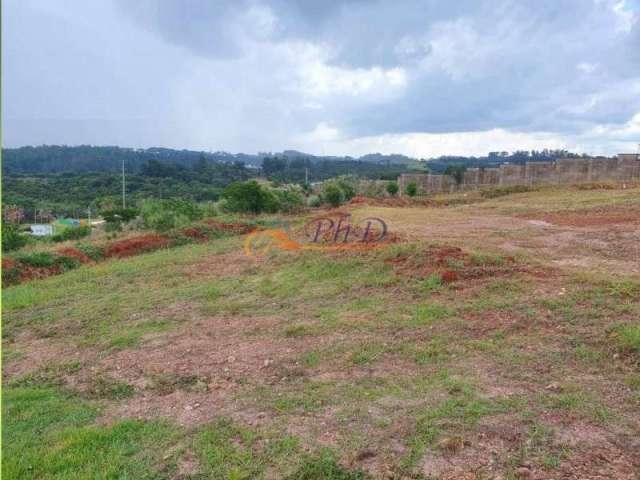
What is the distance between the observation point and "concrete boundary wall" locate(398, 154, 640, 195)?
671 inches

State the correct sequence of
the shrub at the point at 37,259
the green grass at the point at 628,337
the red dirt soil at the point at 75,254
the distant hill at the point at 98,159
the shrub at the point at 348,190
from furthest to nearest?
the distant hill at the point at 98,159, the shrub at the point at 348,190, the red dirt soil at the point at 75,254, the shrub at the point at 37,259, the green grass at the point at 628,337

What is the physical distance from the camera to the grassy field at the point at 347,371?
253 cm

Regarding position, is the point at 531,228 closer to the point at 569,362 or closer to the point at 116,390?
the point at 569,362

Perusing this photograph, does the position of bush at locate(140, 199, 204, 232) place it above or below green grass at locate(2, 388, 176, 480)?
above

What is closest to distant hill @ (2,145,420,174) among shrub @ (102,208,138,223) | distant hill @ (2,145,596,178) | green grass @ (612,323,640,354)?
distant hill @ (2,145,596,178)

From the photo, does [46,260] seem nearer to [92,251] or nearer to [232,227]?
[92,251]

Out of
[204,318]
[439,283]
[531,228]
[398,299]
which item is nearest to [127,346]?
[204,318]

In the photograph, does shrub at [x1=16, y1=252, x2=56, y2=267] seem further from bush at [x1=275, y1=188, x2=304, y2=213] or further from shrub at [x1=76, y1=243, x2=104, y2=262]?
bush at [x1=275, y1=188, x2=304, y2=213]

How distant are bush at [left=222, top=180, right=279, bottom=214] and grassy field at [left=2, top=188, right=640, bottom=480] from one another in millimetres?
11098

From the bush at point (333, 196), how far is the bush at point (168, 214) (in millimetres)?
6665

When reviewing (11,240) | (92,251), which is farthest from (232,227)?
(11,240)

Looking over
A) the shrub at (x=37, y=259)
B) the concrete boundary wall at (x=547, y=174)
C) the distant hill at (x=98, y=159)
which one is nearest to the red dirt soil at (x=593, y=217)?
the concrete boundary wall at (x=547, y=174)

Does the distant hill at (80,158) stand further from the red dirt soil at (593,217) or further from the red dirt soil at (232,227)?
the red dirt soil at (593,217)

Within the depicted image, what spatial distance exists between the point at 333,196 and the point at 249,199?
501 centimetres
